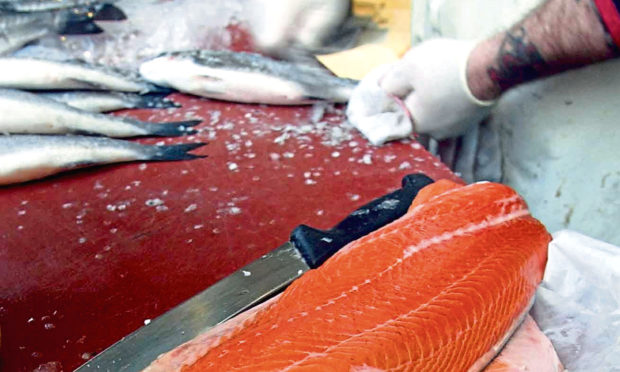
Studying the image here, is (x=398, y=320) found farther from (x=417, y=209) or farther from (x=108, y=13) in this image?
(x=108, y=13)

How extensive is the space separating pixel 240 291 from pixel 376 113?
3.87ft

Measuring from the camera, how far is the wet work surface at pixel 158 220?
0.99m

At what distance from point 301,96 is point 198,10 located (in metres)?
1.19

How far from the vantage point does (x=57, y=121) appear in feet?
5.63

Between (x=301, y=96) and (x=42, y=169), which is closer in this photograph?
(x=42, y=169)

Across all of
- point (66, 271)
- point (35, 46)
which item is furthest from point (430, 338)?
point (35, 46)

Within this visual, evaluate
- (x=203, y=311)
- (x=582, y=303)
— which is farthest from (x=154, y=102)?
(x=582, y=303)

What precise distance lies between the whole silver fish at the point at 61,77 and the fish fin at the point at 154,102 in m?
0.06

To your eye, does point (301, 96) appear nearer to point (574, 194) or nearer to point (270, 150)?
point (270, 150)

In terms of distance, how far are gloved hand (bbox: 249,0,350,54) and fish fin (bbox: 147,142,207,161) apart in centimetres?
53

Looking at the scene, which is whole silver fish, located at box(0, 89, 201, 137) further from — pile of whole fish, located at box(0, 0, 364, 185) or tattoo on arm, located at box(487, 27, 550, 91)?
tattoo on arm, located at box(487, 27, 550, 91)

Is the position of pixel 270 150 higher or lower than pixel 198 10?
lower

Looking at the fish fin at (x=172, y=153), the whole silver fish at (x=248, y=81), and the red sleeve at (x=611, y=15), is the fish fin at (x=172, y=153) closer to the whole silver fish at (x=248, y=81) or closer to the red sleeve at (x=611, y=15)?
the whole silver fish at (x=248, y=81)

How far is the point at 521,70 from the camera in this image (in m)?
1.47
